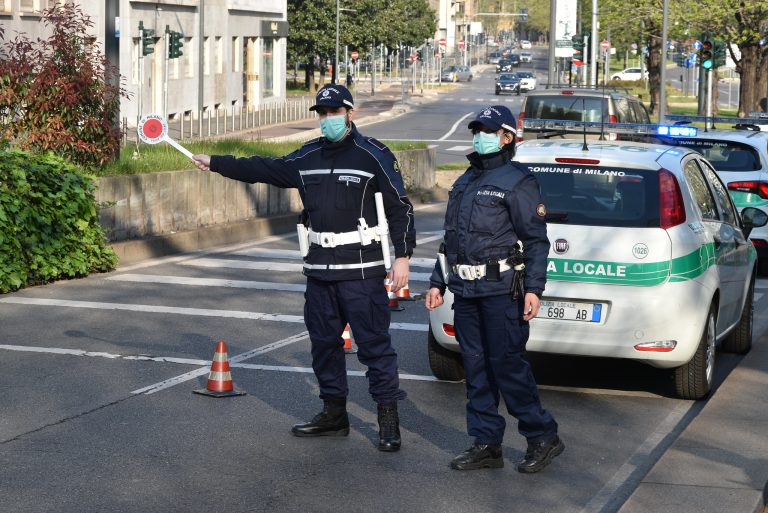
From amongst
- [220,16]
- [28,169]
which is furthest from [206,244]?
[220,16]

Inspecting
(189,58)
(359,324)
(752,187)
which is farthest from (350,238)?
(189,58)

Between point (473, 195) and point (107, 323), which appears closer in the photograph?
point (473, 195)

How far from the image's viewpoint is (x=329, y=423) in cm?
755

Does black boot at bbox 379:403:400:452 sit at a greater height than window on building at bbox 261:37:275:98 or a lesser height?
lesser

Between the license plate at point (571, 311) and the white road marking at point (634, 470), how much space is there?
2.52 feet

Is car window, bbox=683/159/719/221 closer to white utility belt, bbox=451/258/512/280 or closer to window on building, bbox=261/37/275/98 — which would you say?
white utility belt, bbox=451/258/512/280

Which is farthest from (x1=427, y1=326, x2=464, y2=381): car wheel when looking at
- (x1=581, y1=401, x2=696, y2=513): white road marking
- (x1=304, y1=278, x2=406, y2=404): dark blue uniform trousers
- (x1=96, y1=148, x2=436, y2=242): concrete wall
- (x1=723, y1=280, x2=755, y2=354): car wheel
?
(x1=96, y1=148, x2=436, y2=242): concrete wall

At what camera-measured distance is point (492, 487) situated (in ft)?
21.9

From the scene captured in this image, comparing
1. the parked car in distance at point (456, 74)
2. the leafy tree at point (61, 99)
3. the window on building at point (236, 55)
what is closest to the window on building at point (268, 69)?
the window on building at point (236, 55)

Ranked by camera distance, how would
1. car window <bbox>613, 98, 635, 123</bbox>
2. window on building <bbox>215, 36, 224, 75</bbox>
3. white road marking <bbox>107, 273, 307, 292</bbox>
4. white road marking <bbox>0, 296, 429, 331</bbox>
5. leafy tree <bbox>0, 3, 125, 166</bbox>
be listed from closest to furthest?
white road marking <bbox>0, 296, 429, 331</bbox>
white road marking <bbox>107, 273, 307, 292</bbox>
leafy tree <bbox>0, 3, 125, 166</bbox>
car window <bbox>613, 98, 635, 123</bbox>
window on building <bbox>215, 36, 224, 75</bbox>

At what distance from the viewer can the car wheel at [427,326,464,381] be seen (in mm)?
9164

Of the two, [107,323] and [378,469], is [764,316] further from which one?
[378,469]

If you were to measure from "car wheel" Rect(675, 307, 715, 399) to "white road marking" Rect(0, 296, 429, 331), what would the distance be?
9.86 feet

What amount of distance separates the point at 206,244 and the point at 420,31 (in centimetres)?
10374
